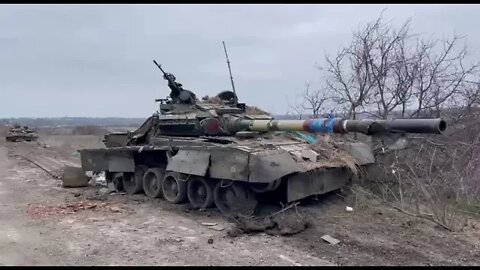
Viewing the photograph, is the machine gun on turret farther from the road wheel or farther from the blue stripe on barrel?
the blue stripe on barrel

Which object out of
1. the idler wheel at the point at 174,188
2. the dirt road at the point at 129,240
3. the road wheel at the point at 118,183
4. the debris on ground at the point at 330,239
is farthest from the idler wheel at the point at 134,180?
the debris on ground at the point at 330,239

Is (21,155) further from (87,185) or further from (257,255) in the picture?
(257,255)

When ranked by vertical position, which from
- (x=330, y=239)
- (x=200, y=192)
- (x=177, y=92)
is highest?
(x=177, y=92)

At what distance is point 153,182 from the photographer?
37.9 feet

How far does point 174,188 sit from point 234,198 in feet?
6.63

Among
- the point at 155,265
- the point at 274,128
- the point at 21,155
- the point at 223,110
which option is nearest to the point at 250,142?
the point at 274,128

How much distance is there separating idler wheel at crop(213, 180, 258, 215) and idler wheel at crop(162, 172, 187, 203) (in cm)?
109

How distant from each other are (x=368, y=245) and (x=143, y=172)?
6546 millimetres

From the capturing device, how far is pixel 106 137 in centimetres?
1357

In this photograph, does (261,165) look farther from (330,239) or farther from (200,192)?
(200,192)

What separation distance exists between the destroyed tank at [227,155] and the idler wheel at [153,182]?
0.07ft

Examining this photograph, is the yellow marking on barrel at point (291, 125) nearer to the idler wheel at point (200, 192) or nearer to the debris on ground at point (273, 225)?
the debris on ground at point (273, 225)

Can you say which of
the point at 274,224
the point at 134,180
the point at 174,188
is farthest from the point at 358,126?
the point at 134,180

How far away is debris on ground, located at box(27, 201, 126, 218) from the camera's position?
383 inches
